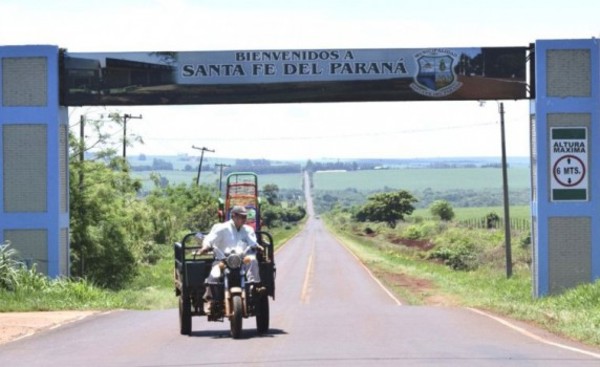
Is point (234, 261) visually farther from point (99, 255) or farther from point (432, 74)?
point (99, 255)

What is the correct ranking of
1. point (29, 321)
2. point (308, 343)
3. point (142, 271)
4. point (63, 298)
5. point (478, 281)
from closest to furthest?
point (308, 343) < point (29, 321) < point (63, 298) < point (478, 281) < point (142, 271)

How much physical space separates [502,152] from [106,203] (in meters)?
17.7

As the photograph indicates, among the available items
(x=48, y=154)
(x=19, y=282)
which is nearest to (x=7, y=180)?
(x=48, y=154)

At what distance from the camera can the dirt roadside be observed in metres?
16.2

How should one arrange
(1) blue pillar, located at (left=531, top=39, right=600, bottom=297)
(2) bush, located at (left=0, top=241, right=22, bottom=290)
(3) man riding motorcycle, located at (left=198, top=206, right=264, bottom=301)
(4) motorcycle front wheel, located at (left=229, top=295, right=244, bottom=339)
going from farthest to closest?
(1) blue pillar, located at (left=531, top=39, right=600, bottom=297)
(2) bush, located at (left=0, top=241, right=22, bottom=290)
(3) man riding motorcycle, located at (left=198, top=206, right=264, bottom=301)
(4) motorcycle front wheel, located at (left=229, top=295, right=244, bottom=339)

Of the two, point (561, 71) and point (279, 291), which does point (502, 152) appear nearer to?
point (279, 291)

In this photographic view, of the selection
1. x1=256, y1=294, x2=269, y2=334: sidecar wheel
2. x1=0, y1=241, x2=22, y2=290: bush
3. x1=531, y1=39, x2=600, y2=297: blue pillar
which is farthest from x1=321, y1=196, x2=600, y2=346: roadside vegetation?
x1=0, y1=241, x2=22, y2=290: bush

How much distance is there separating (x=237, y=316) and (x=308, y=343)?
3.77 feet

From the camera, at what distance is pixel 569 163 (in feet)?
85.7

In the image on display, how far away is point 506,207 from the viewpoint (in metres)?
43.9

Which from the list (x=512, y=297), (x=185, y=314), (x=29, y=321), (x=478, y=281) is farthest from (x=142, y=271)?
(x=185, y=314)

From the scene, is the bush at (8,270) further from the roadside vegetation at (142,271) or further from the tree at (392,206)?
the tree at (392,206)

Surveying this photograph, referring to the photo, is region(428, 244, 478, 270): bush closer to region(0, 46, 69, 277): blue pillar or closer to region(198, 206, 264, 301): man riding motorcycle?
region(0, 46, 69, 277): blue pillar

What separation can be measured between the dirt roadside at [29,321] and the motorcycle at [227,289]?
9.02ft
